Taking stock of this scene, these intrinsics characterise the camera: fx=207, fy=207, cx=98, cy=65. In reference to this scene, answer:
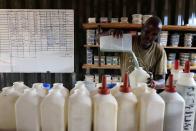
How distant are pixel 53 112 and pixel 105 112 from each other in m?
0.21

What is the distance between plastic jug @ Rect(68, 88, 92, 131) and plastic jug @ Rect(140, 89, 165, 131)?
0.22 m

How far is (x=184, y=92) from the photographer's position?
0.94 metres

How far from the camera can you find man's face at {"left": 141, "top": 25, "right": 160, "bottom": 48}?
1.54 meters

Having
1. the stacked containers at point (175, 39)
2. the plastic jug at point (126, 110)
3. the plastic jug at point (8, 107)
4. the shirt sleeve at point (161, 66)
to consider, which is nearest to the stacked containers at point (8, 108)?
→ the plastic jug at point (8, 107)

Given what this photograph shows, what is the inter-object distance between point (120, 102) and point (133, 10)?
2.59m

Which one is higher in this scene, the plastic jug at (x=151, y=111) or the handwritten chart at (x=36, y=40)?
the handwritten chart at (x=36, y=40)

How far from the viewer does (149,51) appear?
1646 millimetres

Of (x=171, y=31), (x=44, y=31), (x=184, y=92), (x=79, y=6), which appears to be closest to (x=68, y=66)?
(x=44, y=31)

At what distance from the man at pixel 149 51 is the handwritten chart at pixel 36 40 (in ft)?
5.99

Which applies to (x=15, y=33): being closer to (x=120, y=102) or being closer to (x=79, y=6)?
(x=79, y=6)

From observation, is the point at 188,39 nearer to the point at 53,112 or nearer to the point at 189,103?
the point at 189,103

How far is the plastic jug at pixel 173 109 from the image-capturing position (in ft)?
2.81

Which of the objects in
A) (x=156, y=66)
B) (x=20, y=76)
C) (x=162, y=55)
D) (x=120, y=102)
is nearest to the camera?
(x=120, y=102)

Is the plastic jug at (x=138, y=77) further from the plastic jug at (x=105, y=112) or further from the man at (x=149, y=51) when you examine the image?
the plastic jug at (x=105, y=112)
